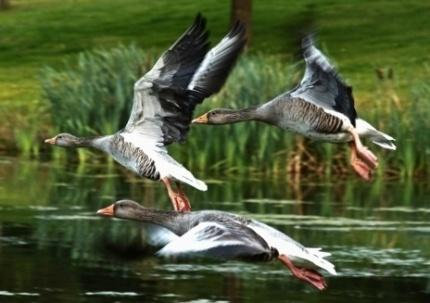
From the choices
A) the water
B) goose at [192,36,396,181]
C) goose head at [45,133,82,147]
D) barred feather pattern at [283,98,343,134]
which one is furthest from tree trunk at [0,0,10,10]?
barred feather pattern at [283,98,343,134]

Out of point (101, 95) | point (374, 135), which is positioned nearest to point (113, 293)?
point (374, 135)

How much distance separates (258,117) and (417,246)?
4769mm

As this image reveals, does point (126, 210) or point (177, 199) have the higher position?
point (177, 199)

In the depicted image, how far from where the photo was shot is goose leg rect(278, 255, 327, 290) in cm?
1455

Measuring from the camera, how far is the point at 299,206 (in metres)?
25.0

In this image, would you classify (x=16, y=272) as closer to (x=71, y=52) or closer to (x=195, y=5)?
(x=71, y=52)

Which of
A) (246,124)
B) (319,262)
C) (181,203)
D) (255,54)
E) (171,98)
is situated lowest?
(319,262)

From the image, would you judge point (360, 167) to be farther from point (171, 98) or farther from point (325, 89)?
point (171, 98)

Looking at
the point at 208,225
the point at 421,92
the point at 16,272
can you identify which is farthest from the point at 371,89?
the point at 208,225

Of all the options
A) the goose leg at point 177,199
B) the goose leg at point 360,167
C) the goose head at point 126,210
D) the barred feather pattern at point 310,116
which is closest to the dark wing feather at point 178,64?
the goose leg at point 177,199

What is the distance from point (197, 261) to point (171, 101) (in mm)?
3416

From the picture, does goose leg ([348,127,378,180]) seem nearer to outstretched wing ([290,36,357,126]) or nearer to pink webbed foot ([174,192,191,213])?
outstretched wing ([290,36,357,126])

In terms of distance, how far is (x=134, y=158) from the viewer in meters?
17.7

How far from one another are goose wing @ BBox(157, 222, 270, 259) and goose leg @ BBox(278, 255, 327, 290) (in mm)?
373
